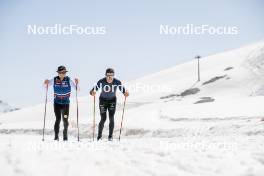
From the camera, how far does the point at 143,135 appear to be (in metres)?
21.6

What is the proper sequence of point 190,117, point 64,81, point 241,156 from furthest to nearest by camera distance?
1. point 190,117
2. point 64,81
3. point 241,156

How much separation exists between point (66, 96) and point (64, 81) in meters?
0.49

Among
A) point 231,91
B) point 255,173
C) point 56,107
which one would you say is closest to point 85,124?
point 56,107

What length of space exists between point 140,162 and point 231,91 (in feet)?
209

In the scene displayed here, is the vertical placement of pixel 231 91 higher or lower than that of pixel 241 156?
higher

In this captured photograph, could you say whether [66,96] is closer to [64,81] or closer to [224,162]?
[64,81]

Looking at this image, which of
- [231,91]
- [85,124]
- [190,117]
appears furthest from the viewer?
[231,91]

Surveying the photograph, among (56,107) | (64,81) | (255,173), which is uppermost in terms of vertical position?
(64,81)

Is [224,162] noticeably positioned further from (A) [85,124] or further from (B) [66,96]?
(A) [85,124]

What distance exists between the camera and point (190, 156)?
7758 mm

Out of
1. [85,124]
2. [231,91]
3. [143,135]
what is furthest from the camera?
[231,91]

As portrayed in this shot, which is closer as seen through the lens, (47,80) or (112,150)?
(112,150)

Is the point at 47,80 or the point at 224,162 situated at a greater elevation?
the point at 47,80

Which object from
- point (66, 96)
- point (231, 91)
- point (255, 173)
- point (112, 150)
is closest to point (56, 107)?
point (66, 96)
